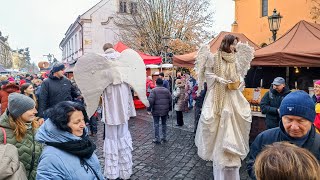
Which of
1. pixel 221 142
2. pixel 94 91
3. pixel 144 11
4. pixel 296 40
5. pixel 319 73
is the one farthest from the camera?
pixel 144 11

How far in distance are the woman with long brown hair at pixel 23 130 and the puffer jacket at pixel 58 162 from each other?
691mm

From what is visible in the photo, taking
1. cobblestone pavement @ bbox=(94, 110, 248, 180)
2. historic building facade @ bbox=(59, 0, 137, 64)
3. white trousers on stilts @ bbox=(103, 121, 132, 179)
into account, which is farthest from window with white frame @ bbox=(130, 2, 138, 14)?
white trousers on stilts @ bbox=(103, 121, 132, 179)

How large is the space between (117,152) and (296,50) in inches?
168

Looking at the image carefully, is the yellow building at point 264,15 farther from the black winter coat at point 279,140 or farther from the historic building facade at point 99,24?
the black winter coat at point 279,140

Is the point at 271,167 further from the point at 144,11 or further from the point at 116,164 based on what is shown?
the point at 144,11

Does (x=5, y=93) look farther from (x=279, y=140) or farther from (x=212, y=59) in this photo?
→ (x=279, y=140)

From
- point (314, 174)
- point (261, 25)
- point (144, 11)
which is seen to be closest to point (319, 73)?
point (314, 174)

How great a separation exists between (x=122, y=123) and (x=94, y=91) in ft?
2.16

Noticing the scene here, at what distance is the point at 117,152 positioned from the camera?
5035 mm

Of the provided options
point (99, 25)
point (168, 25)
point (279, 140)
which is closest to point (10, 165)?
point (279, 140)

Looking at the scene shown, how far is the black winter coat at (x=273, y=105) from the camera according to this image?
226 inches

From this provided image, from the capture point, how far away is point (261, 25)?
2291 centimetres

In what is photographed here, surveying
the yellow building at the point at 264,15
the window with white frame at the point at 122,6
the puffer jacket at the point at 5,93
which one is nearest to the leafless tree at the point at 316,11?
the yellow building at the point at 264,15

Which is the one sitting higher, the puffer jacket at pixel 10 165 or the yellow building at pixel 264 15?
the yellow building at pixel 264 15
